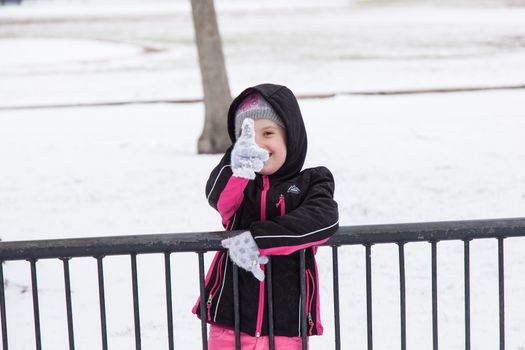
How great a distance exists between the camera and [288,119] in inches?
126

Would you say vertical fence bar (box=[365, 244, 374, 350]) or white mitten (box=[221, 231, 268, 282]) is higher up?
white mitten (box=[221, 231, 268, 282])

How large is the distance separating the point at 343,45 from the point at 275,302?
2179 centimetres

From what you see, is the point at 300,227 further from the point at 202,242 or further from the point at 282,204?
the point at 202,242

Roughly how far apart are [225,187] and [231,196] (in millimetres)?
47

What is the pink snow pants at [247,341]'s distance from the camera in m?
3.38

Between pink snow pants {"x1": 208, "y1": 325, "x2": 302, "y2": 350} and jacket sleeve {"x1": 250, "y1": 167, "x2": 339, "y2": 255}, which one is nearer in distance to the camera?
jacket sleeve {"x1": 250, "y1": 167, "x2": 339, "y2": 255}

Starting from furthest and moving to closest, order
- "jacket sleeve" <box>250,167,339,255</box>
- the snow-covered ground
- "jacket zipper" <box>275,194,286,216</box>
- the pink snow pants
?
the snow-covered ground < the pink snow pants < "jacket zipper" <box>275,194,286,216</box> < "jacket sleeve" <box>250,167,339,255</box>

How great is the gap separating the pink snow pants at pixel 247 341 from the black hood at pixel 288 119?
58cm

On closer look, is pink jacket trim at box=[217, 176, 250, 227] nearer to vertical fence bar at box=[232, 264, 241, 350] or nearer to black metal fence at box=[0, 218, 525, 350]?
black metal fence at box=[0, 218, 525, 350]

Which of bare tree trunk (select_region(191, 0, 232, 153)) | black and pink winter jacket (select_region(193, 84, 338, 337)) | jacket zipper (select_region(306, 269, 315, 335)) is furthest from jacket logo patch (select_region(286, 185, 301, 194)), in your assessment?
bare tree trunk (select_region(191, 0, 232, 153))

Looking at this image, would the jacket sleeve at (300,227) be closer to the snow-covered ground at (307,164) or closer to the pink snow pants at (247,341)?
the pink snow pants at (247,341)

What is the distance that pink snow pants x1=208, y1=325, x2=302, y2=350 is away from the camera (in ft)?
Result: 11.1

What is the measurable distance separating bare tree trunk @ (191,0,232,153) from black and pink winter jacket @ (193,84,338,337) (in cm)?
726

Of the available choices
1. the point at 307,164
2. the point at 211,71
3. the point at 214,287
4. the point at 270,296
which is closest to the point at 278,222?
the point at 270,296
